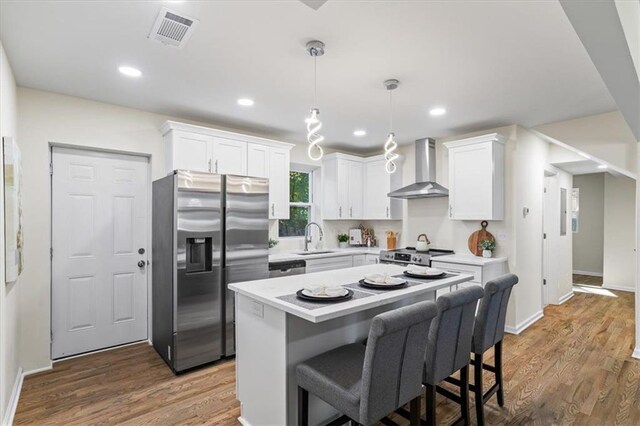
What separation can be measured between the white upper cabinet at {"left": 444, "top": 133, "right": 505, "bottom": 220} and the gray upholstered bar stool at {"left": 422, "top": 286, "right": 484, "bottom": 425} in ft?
Answer: 7.90

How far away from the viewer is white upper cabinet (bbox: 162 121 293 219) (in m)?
3.67

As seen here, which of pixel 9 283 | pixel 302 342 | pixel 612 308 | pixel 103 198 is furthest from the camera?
pixel 612 308

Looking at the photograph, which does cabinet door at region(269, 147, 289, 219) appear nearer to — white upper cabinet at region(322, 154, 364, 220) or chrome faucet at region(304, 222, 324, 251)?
chrome faucet at region(304, 222, 324, 251)

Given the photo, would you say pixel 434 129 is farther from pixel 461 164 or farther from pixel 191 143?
pixel 191 143

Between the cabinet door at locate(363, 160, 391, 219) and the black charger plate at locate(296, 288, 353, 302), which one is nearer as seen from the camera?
the black charger plate at locate(296, 288, 353, 302)

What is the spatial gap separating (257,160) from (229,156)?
0.39 metres

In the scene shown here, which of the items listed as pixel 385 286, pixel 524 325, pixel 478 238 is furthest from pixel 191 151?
pixel 524 325

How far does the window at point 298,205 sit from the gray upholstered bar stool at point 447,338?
3.36m

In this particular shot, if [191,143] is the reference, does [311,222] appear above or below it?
below

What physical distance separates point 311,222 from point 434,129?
2.31 m

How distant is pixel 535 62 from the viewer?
8.52 feet

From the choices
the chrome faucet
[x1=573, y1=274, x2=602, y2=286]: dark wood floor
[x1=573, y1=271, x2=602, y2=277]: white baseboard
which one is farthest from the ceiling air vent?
→ [x1=573, y1=271, x2=602, y2=277]: white baseboard

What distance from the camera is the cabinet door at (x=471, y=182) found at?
4172 mm

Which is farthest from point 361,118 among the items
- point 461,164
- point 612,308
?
point 612,308
